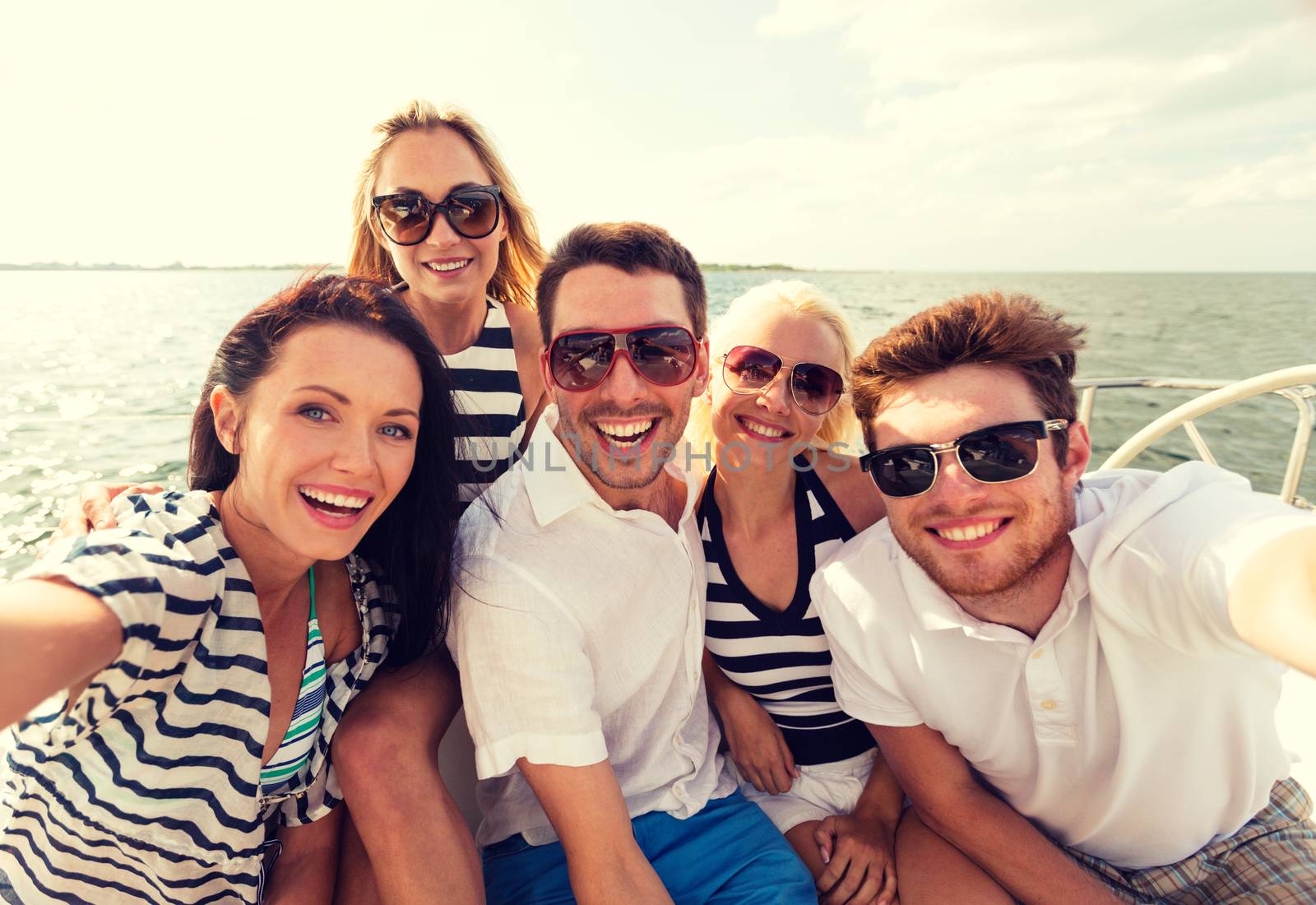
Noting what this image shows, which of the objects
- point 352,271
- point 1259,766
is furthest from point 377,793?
point 352,271

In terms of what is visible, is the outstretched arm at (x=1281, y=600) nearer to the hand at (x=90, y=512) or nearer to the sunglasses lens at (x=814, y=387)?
the sunglasses lens at (x=814, y=387)

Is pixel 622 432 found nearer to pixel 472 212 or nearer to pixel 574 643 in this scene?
pixel 574 643

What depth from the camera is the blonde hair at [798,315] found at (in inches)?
98.3

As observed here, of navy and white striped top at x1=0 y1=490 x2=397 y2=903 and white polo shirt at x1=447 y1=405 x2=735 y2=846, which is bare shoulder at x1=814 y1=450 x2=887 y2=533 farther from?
navy and white striped top at x1=0 y1=490 x2=397 y2=903

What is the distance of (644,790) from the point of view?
2.10 meters

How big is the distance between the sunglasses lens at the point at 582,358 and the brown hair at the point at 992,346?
2.53 feet

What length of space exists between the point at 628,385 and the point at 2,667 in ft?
4.63

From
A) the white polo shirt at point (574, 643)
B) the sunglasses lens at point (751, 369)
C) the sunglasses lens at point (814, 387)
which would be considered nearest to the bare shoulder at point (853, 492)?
the sunglasses lens at point (814, 387)

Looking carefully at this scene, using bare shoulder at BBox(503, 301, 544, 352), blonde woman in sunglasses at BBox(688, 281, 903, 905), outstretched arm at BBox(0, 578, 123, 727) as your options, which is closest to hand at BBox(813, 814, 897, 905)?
blonde woman in sunglasses at BBox(688, 281, 903, 905)

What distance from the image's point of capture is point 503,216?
3475mm

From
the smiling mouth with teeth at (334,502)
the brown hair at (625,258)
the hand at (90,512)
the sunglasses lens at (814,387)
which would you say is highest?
Answer: the brown hair at (625,258)

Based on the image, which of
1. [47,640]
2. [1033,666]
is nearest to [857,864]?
[1033,666]

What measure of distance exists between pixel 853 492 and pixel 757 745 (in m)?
0.86

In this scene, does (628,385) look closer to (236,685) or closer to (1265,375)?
(236,685)
